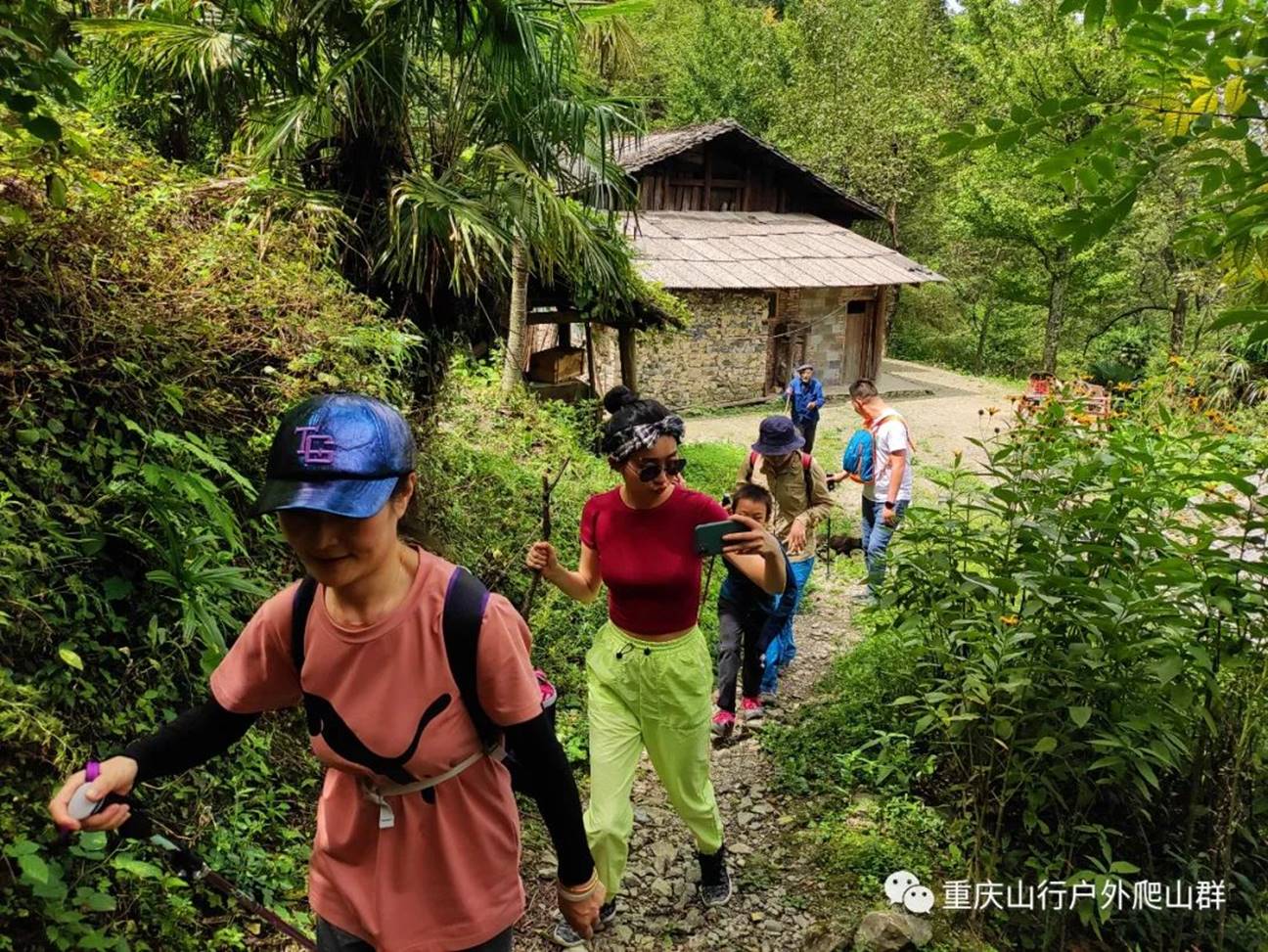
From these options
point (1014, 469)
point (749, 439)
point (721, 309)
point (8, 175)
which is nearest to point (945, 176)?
point (721, 309)

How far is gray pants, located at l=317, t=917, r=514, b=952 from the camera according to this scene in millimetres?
1707

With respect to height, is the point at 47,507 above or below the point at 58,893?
above

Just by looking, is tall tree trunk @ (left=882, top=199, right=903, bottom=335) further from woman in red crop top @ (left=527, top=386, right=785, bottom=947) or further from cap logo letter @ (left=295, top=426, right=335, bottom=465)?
cap logo letter @ (left=295, top=426, right=335, bottom=465)

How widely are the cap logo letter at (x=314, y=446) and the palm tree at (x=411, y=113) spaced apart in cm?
423

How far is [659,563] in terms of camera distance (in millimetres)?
2943

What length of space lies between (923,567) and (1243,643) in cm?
122

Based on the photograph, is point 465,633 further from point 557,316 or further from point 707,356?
point 707,356

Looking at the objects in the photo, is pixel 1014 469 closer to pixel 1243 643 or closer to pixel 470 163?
pixel 1243 643

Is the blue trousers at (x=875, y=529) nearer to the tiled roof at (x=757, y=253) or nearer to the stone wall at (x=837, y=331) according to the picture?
the tiled roof at (x=757, y=253)

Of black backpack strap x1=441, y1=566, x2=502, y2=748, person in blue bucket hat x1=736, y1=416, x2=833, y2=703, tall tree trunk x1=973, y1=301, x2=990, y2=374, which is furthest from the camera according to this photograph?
tall tree trunk x1=973, y1=301, x2=990, y2=374

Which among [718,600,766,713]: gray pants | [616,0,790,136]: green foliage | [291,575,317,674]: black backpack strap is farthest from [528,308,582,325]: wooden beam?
[616,0,790,136]: green foliage

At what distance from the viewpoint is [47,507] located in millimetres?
2668

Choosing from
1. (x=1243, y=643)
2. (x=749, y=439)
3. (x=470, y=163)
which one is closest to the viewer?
(x=1243, y=643)

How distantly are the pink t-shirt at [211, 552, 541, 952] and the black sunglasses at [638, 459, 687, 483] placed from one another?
1.21 meters
